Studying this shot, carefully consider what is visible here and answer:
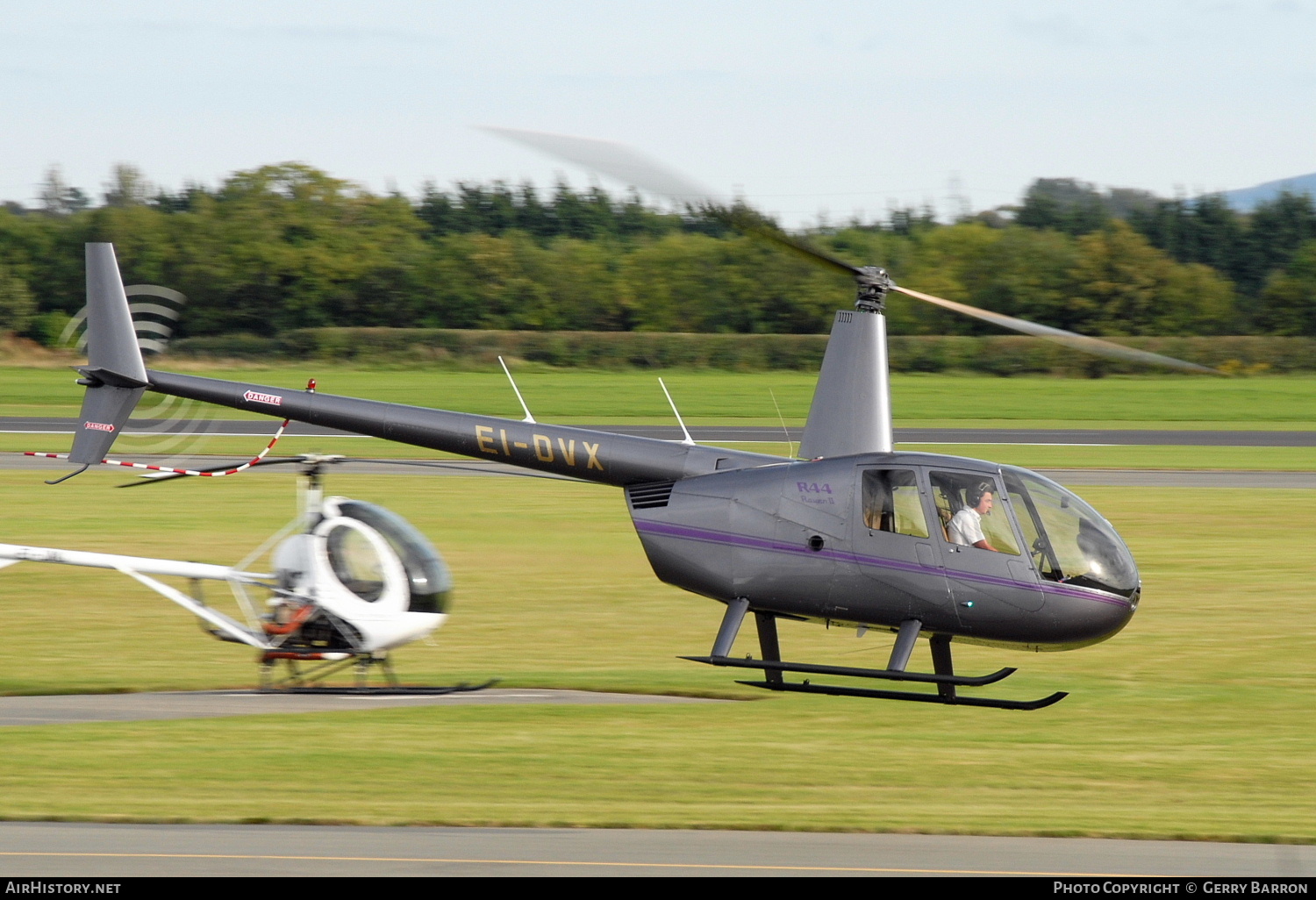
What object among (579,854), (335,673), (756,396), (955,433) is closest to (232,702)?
(335,673)

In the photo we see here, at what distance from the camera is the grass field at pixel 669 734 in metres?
10.3

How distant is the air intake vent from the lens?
12.5 metres

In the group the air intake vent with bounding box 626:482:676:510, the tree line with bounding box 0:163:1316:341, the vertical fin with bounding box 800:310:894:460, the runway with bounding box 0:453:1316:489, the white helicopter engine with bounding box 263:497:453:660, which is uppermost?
the tree line with bounding box 0:163:1316:341

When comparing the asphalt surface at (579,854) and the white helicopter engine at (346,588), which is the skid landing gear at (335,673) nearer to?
the white helicopter engine at (346,588)

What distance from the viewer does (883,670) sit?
11531 mm

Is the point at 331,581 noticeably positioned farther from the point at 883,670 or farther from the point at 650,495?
the point at 883,670

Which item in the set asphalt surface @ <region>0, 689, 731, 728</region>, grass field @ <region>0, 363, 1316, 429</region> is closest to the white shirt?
asphalt surface @ <region>0, 689, 731, 728</region>

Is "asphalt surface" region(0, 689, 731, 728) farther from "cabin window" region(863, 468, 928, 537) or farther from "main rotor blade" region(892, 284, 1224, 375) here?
"main rotor blade" region(892, 284, 1224, 375)

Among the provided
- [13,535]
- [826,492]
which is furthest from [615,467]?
[13,535]

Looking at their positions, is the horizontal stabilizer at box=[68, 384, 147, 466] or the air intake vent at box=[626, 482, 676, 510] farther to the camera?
the horizontal stabilizer at box=[68, 384, 147, 466]

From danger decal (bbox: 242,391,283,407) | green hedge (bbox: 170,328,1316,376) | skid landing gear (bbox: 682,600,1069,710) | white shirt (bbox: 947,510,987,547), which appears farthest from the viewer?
green hedge (bbox: 170,328,1316,376)

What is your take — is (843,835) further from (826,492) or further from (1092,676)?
(1092,676)

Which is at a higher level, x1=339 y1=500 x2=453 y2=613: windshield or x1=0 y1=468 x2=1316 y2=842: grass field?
x1=339 y1=500 x2=453 y2=613: windshield

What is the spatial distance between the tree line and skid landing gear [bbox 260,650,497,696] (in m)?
46.5
